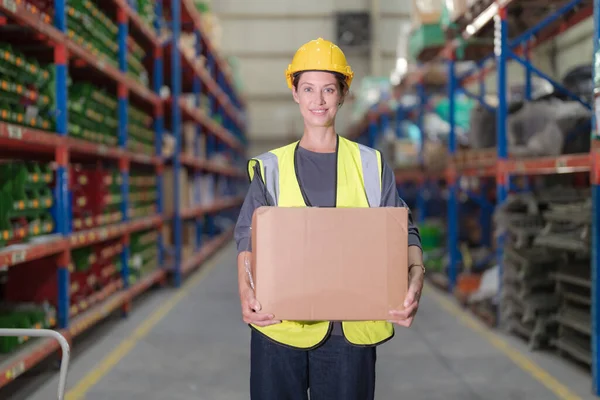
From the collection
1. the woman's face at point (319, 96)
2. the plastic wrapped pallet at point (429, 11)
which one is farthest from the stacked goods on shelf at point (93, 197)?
the plastic wrapped pallet at point (429, 11)

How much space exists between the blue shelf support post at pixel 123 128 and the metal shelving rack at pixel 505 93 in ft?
11.3

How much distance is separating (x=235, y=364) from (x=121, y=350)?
106cm

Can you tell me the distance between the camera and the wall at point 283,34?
18812mm

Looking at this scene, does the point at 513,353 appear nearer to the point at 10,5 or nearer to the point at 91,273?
the point at 91,273

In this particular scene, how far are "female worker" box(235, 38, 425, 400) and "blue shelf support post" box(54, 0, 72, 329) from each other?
2846mm

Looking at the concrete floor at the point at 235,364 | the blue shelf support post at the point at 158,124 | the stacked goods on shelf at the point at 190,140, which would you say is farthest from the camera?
the stacked goods on shelf at the point at 190,140

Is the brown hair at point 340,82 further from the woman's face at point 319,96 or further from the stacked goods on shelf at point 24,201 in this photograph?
the stacked goods on shelf at point 24,201

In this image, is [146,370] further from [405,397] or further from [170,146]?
[170,146]

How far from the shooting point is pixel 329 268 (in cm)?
182

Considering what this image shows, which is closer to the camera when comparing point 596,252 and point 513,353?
point 596,252

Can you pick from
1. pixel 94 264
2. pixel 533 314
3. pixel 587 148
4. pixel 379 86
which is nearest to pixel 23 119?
pixel 94 264

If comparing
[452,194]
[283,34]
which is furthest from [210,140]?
[283,34]

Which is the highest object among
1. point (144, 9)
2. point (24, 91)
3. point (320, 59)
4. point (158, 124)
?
point (144, 9)

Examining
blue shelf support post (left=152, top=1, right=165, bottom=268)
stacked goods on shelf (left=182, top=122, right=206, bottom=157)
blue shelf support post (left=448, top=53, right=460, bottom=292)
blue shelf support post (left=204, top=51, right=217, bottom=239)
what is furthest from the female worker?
blue shelf support post (left=204, top=51, right=217, bottom=239)
